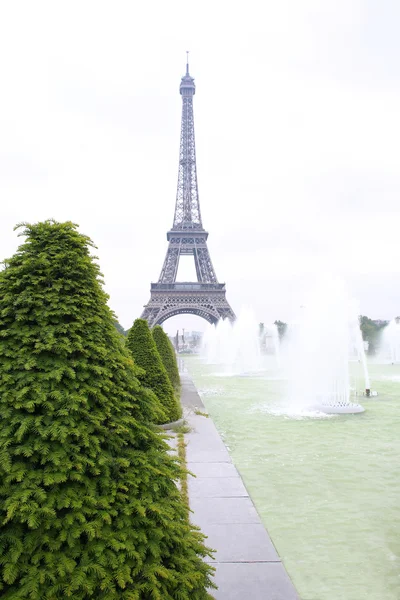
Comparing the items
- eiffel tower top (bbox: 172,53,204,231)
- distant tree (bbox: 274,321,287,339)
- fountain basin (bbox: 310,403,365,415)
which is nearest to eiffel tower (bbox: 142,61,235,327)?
eiffel tower top (bbox: 172,53,204,231)

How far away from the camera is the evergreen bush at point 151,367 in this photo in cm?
1347

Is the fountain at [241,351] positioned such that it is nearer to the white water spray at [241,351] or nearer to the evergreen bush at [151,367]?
the white water spray at [241,351]

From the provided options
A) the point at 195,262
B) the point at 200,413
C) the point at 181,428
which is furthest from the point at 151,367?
the point at 195,262

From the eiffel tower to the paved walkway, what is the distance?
67.5 meters

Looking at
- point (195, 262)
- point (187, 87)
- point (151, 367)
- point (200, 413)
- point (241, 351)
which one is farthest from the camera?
point (187, 87)

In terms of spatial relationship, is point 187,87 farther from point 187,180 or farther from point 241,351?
point 241,351

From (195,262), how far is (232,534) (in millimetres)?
80041

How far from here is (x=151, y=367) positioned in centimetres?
1357

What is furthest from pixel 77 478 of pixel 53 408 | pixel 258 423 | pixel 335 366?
pixel 335 366

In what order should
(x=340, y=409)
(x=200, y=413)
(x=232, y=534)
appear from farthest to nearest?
(x=340, y=409) → (x=200, y=413) → (x=232, y=534)

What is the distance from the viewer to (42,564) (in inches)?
128

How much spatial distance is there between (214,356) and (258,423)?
143 ft

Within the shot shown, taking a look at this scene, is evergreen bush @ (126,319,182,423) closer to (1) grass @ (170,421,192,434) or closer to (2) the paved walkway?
(1) grass @ (170,421,192,434)

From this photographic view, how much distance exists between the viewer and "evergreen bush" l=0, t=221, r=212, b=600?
10.6 feet
